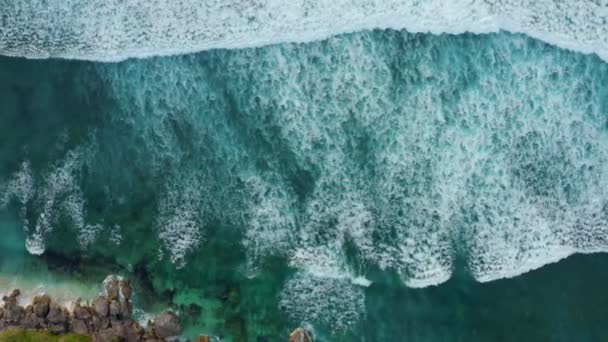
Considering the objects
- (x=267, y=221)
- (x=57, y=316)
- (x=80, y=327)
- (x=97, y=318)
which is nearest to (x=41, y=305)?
(x=57, y=316)

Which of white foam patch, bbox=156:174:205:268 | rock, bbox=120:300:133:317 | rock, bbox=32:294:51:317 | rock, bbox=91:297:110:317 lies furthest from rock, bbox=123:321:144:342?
rock, bbox=32:294:51:317

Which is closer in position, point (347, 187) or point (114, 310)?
point (347, 187)

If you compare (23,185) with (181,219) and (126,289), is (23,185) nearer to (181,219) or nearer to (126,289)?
(126,289)

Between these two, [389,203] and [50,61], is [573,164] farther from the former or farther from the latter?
[50,61]

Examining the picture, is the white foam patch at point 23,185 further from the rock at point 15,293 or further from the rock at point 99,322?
the rock at point 99,322

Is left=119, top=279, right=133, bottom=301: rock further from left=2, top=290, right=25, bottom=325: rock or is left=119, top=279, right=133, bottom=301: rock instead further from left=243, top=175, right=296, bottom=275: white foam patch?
left=243, top=175, right=296, bottom=275: white foam patch

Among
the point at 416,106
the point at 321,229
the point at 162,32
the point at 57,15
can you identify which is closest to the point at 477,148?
the point at 416,106
